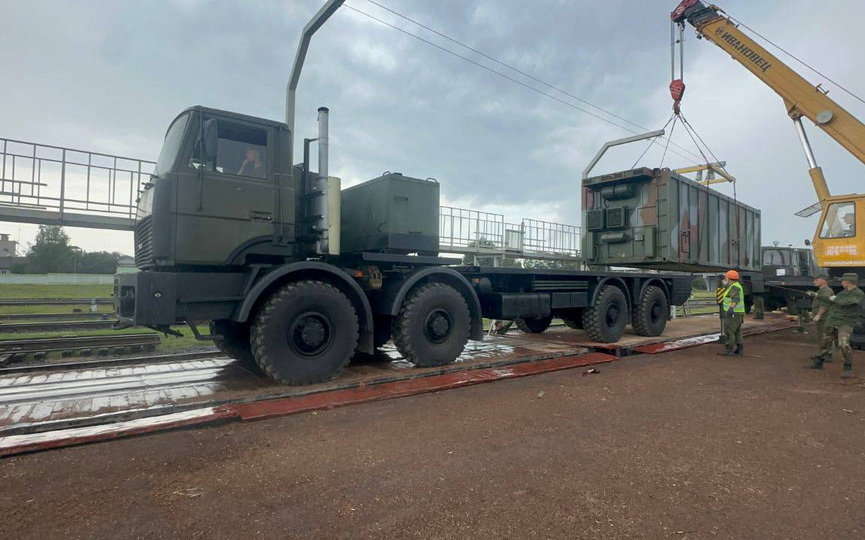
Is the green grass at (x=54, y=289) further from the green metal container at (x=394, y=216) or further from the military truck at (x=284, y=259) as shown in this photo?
the military truck at (x=284, y=259)

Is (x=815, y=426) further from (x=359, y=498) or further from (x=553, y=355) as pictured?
(x=359, y=498)

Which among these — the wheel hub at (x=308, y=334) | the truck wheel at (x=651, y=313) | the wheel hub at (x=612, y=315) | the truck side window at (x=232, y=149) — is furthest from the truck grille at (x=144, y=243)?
the truck wheel at (x=651, y=313)

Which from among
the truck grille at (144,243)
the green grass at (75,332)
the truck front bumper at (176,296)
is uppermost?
the truck grille at (144,243)

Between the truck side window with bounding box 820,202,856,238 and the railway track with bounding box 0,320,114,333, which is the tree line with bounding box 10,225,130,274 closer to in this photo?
the railway track with bounding box 0,320,114,333

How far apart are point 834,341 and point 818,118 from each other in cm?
617

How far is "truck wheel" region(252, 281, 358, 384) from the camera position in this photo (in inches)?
207

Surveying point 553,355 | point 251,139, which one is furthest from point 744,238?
point 251,139

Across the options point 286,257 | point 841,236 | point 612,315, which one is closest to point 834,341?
point 612,315

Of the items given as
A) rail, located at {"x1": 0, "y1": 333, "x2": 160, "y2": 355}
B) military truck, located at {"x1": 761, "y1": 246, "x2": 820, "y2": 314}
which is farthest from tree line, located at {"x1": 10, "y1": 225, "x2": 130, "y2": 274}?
military truck, located at {"x1": 761, "y1": 246, "x2": 820, "y2": 314}

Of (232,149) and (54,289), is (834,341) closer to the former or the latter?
(232,149)

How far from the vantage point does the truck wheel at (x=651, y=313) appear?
10.3 m

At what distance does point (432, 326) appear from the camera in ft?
21.7

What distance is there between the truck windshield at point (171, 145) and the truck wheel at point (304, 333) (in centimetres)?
185

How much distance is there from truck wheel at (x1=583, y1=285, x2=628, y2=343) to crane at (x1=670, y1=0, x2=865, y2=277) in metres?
4.78
